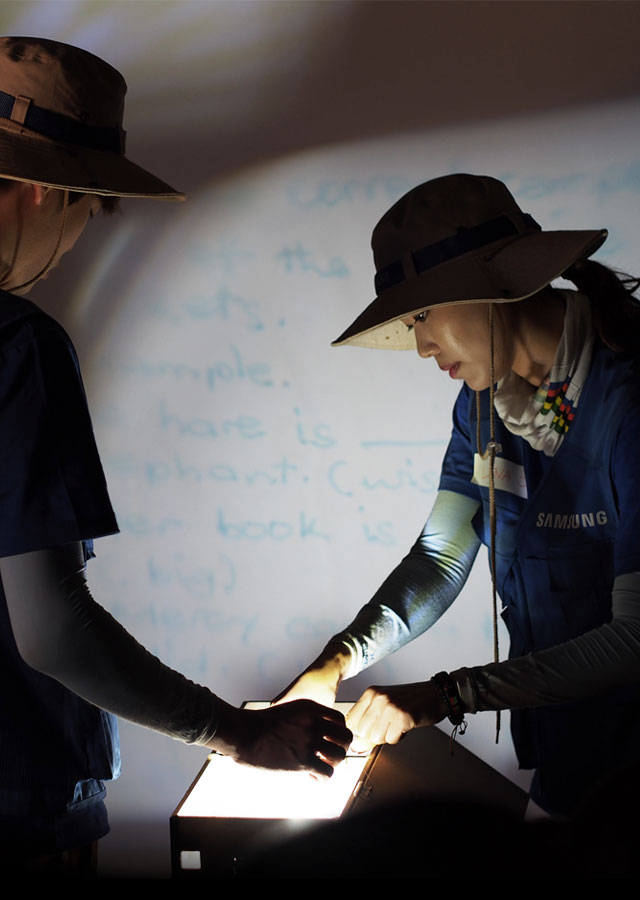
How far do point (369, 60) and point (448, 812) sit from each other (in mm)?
1585

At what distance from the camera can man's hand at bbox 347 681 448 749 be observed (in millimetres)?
1090

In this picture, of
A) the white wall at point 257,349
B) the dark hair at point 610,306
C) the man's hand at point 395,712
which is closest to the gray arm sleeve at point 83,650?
the man's hand at point 395,712

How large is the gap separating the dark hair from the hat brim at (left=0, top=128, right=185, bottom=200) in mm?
588

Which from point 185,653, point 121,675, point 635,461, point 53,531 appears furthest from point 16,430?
point 185,653

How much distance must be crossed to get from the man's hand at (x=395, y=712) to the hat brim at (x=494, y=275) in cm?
47

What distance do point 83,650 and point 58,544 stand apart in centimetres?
12

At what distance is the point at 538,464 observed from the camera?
1269mm

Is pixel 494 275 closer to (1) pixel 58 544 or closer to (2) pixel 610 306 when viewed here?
(2) pixel 610 306

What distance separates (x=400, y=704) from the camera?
1099 millimetres

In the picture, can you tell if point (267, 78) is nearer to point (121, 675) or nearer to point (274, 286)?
point (274, 286)

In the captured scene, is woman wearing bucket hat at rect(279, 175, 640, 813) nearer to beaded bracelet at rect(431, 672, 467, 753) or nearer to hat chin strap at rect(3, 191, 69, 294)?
beaded bracelet at rect(431, 672, 467, 753)

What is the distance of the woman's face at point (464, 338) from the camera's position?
118cm

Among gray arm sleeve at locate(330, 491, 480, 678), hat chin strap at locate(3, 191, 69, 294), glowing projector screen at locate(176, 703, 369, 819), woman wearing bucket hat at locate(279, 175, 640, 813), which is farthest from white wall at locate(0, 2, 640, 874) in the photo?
hat chin strap at locate(3, 191, 69, 294)

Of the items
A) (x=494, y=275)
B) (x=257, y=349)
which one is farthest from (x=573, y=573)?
(x=257, y=349)
